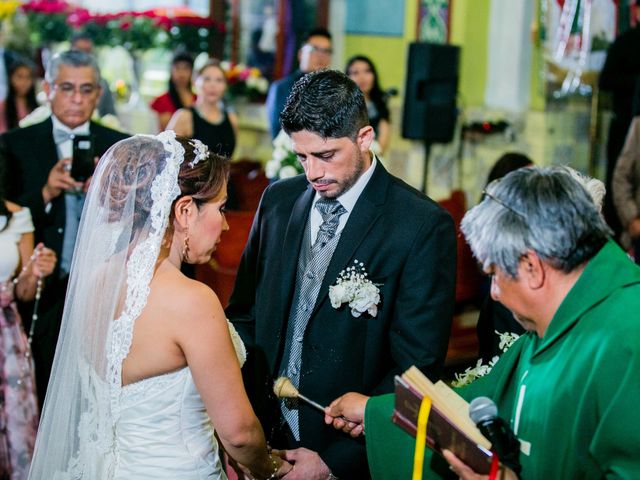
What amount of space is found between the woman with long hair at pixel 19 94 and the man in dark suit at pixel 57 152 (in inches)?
156

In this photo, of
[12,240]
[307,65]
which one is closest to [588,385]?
[12,240]

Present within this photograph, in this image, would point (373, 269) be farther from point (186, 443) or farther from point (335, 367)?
point (186, 443)

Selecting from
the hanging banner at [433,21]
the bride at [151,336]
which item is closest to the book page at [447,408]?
the bride at [151,336]

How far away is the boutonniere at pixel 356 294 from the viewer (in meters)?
3.06

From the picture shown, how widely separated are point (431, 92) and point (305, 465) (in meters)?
6.67

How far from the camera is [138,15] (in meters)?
12.1

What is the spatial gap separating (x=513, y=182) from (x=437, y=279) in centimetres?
86

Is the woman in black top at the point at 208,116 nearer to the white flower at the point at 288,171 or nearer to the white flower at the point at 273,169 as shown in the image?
the white flower at the point at 273,169

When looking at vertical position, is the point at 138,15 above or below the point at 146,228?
above

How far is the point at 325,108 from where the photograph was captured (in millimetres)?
3086

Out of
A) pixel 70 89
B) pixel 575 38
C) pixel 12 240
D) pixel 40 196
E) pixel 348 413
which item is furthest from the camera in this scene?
pixel 575 38

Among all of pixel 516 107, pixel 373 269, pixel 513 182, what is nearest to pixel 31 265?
pixel 373 269

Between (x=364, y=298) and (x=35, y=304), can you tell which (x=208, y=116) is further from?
(x=364, y=298)

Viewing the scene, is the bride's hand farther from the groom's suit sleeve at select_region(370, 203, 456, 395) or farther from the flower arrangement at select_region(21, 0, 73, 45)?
the flower arrangement at select_region(21, 0, 73, 45)
